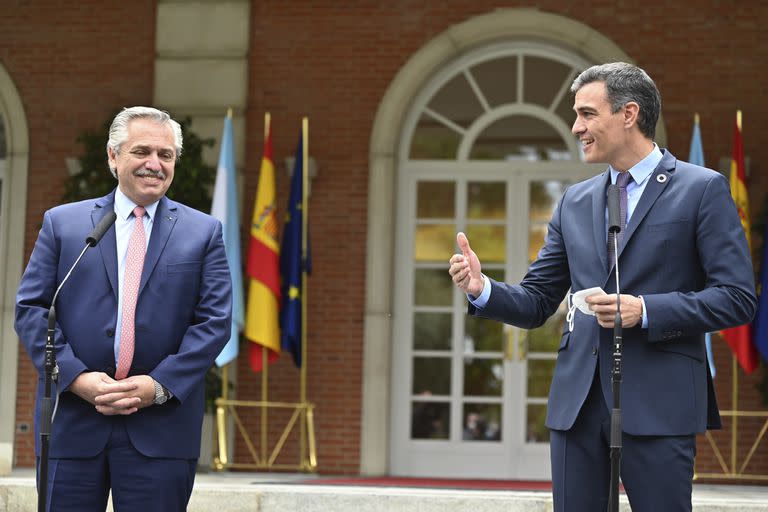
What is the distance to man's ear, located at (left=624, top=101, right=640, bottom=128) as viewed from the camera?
3014 mm

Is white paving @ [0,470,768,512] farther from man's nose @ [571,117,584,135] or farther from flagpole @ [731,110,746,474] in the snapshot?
man's nose @ [571,117,584,135]

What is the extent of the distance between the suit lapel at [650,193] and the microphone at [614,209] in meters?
0.05

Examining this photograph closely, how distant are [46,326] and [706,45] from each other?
615 cm

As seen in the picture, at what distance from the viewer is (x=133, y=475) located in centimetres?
315

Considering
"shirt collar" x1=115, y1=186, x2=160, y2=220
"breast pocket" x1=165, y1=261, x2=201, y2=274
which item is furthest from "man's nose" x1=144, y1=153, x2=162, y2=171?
"breast pocket" x1=165, y1=261, x2=201, y2=274

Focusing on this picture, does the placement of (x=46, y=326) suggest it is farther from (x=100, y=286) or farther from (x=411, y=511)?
(x=411, y=511)

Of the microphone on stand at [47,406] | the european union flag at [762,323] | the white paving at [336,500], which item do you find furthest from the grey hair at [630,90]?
the european union flag at [762,323]

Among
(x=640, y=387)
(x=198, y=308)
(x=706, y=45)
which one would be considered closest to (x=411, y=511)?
(x=198, y=308)

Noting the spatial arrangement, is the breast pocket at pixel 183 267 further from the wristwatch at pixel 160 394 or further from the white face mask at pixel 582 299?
the white face mask at pixel 582 299

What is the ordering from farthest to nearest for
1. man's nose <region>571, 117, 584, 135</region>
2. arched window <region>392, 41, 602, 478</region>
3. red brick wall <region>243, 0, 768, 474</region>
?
arched window <region>392, 41, 602, 478</region>
red brick wall <region>243, 0, 768, 474</region>
man's nose <region>571, 117, 584, 135</region>

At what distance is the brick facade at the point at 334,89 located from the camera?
822cm

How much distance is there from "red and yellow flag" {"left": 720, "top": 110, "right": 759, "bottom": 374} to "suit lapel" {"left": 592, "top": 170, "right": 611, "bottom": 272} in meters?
4.58

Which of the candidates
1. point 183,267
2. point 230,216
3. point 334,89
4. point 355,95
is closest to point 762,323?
point 355,95

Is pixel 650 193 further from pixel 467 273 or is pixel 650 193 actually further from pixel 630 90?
pixel 467 273
